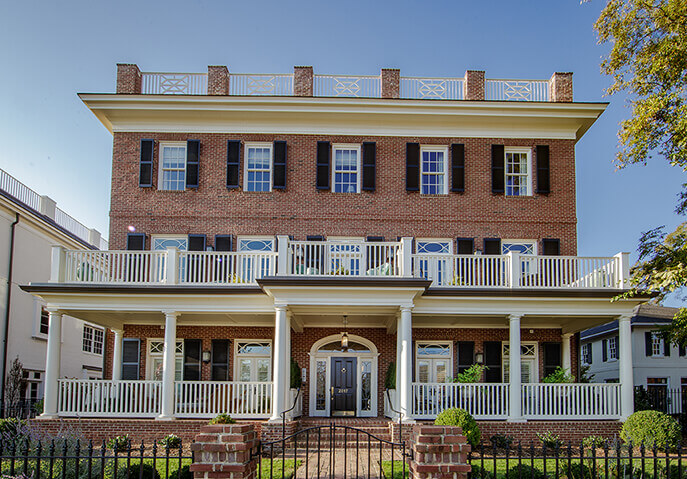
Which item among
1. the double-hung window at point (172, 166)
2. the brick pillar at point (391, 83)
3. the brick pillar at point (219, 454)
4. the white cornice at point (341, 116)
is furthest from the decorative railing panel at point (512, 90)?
the brick pillar at point (219, 454)

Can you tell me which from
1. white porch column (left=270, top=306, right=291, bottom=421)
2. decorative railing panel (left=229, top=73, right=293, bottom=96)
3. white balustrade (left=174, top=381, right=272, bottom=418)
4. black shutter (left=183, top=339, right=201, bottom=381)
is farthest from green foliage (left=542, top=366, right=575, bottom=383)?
decorative railing panel (left=229, top=73, right=293, bottom=96)

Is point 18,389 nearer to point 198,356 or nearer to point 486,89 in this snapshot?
point 198,356

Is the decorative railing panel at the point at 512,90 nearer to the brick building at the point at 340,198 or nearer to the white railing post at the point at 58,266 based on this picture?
the brick building at the point at 340,198

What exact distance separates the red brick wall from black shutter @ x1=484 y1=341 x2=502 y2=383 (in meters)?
3.37

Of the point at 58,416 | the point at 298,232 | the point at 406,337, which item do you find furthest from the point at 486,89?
the point at 58,416

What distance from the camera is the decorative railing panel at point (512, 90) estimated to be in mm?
23281

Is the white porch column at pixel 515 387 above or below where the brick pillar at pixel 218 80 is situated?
below

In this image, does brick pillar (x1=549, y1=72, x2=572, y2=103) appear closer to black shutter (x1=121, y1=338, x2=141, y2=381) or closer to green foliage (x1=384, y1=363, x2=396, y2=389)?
green foliage (x1=384, y1=363, x2=396, y2=389)

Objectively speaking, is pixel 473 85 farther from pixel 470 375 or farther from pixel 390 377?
pixel 390 377

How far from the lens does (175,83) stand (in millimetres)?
22922

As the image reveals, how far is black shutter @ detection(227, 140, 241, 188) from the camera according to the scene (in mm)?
22422

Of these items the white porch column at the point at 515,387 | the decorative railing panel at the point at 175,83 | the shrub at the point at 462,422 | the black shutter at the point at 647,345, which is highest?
the decorative railing panel at the point at 175,83

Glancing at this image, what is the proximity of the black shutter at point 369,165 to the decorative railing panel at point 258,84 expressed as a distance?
10.7 feet

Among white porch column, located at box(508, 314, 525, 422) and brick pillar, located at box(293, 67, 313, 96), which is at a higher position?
brick pillar, located at box(293, 67, 313, 96)
